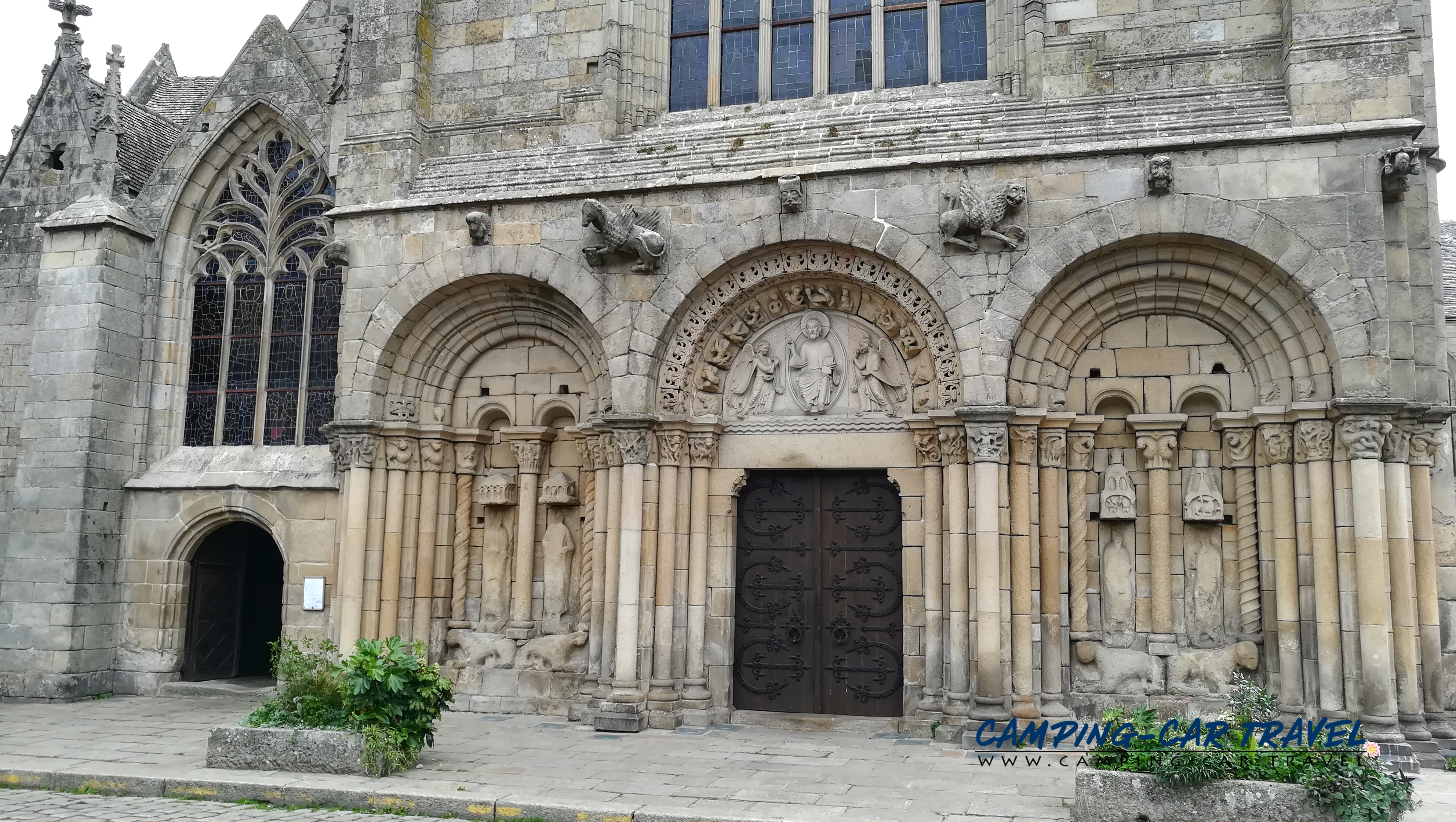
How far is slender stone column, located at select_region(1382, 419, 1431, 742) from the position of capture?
399 inches

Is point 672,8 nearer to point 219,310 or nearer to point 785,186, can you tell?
point 785,186

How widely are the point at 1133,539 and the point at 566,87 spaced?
26.7 feet

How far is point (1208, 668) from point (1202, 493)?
5.46 feet

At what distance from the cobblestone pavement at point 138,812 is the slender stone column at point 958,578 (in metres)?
5.47

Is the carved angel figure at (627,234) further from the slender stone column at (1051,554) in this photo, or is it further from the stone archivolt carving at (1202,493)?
the stone archivolt carving at (1202,493)

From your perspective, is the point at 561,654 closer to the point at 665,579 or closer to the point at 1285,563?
the point at 665,579

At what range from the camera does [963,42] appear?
13148 millimetres

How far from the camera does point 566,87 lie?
45.6ft

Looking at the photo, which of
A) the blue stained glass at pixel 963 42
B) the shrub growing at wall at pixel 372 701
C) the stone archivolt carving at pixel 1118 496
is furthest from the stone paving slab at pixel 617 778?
the blue stained glass at pixel 963 42

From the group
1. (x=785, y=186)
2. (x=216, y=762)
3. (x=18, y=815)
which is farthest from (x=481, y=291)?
(x=18, y=815)

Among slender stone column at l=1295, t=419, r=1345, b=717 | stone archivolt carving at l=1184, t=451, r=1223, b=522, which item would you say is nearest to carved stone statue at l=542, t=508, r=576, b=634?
stone archivolt carving at l=1184, t=451, r=1223, b=522

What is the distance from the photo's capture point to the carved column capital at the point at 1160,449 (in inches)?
458

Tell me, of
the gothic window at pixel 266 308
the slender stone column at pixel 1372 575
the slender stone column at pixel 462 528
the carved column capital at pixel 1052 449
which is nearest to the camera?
→ the slender stone column at pixel 1372 575

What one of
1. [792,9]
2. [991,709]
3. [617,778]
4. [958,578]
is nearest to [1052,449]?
[958,578]
